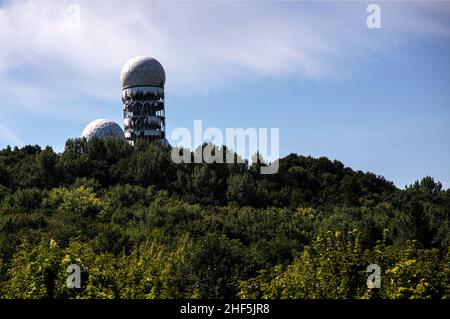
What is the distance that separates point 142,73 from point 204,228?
3257 centimetres

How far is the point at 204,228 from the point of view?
56.6 m

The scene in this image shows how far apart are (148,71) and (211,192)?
1805 centimetres

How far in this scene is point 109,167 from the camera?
80875 millimetres

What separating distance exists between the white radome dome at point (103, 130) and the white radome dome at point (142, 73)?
4.91 m

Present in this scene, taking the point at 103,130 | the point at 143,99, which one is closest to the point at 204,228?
the point at 143,99

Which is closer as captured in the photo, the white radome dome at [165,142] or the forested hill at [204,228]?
the forested hill at [204,228]

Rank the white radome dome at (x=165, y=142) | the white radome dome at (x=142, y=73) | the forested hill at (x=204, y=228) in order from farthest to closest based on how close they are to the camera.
Result: the white radome dome at (x=165, y=142)
the white radome dome at (x=142, y=73)
the forested hill at (x=204, y=228)

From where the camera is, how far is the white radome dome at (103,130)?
3435 inches

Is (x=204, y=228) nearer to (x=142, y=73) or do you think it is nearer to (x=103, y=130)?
(x=142, y=73)

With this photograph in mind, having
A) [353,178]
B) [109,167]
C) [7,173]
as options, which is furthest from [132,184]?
[353,178]

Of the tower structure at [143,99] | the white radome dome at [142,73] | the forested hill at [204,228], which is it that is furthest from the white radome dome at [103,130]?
the white radome dome at [142,73]

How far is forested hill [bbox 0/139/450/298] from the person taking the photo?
917 inches

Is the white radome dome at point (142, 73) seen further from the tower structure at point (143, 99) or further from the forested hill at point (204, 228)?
the forested hill at point (204, 228)

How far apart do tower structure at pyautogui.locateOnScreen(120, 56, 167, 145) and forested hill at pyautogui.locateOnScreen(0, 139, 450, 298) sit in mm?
3611
